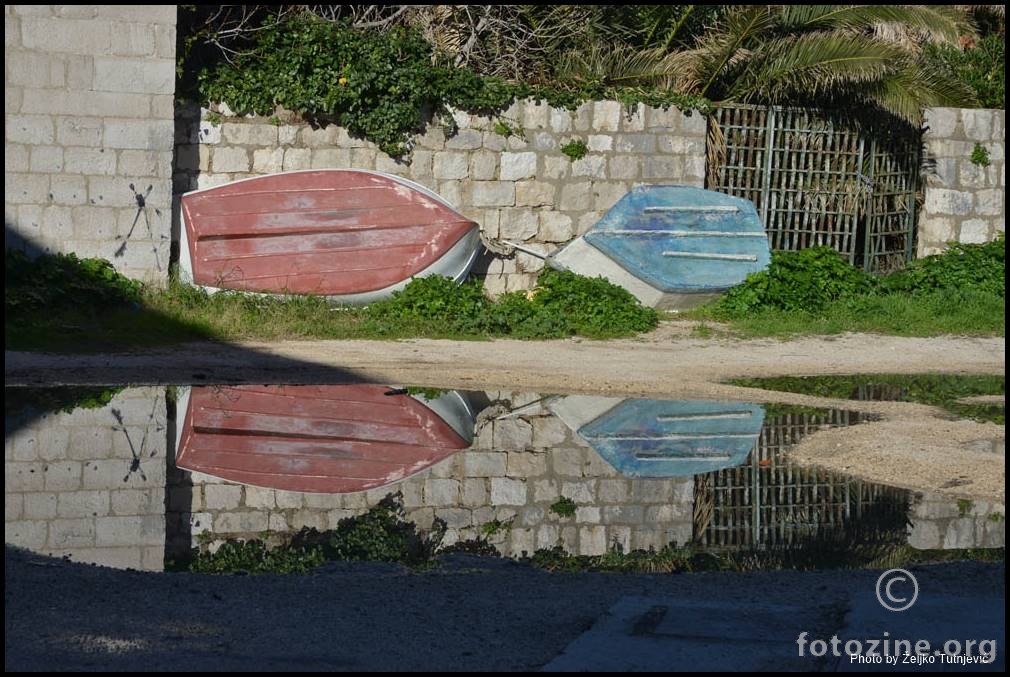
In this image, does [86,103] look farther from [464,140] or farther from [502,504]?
[502,504]

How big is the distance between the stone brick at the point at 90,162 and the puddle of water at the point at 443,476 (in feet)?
11.8

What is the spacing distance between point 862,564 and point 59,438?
503 cm

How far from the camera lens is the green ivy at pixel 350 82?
1399cm

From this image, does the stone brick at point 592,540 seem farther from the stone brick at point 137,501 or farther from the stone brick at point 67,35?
the stone brick at point 67,35

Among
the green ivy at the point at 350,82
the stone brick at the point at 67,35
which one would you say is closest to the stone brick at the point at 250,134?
the green ivy at the point at 350,82

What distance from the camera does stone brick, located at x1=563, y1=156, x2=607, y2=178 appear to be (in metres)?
15.0

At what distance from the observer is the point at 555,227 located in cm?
1502

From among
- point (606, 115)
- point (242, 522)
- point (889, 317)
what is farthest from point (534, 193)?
point (242, 522)

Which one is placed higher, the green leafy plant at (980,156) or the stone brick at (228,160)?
the green leafy plant at (980,156)

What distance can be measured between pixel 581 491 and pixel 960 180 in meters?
9.87

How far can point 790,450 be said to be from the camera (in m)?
8.78

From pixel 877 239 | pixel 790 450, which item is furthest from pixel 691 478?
pixel 877 239

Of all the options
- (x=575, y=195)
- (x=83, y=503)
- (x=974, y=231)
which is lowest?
(x=83, y=503)
